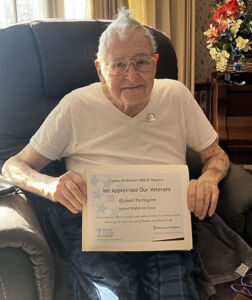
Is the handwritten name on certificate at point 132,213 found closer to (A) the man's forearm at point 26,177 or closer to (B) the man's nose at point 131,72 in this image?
(A) the man's forearm at point 26,177

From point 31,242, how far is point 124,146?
0.45m

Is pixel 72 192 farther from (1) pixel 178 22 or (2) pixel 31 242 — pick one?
(1) pixel 178 22

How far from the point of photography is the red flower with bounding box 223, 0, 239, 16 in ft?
5.83

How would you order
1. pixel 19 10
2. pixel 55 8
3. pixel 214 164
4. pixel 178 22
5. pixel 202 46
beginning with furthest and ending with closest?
pixel 202 46, pixel 178 22, pixel 55 8, pixel 19 10, pixel 214 164

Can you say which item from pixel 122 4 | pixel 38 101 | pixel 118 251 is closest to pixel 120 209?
pixel 118 251

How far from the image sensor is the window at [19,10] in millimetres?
2031

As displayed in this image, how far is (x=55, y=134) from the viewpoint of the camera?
→ 1283mm

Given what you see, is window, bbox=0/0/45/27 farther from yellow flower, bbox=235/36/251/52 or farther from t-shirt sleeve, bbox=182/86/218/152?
t-shirt sleeve, bbox=182/86/218/152

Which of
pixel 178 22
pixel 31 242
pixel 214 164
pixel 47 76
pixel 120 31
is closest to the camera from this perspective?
pixel 31 242

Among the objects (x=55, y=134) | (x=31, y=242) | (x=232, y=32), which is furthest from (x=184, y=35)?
(x=31, y=242)

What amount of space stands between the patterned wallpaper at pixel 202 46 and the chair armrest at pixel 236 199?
1261 mm

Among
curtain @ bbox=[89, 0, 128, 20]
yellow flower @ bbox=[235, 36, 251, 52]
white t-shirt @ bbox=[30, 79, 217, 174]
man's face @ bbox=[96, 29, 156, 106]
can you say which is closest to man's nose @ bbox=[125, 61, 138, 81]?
man's face @ bbox=[96, 29, 156, 106]

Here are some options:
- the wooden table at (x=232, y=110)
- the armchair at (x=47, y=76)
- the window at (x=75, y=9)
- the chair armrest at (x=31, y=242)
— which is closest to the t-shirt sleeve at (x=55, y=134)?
the armchair at (x=47, y=76)

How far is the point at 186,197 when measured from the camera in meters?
1.09
